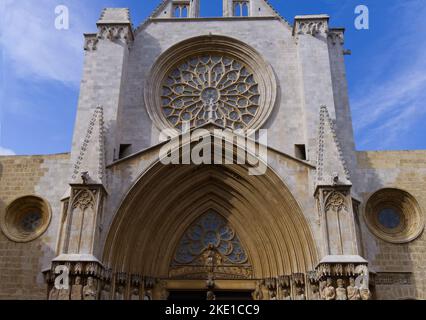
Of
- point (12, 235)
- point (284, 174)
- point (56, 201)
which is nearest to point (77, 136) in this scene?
point (56, 201)

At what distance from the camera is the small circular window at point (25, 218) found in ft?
43.0

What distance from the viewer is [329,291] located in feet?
34.4

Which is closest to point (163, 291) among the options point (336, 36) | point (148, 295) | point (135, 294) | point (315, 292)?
point (148, 295)

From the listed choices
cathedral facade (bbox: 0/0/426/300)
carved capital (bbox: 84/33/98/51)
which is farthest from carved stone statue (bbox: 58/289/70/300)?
carved capital (bbox: 84/33/98/51)

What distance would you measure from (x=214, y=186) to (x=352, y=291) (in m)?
4.64

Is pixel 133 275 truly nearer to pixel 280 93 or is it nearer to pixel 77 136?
pixel 77 136

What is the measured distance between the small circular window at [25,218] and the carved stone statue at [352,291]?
25.8 ft

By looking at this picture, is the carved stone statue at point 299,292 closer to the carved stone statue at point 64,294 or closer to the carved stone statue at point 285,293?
the carved stone statue at point 285,293

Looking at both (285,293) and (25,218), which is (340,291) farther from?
(25,218)

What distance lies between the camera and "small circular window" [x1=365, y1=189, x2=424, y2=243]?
1285 cm

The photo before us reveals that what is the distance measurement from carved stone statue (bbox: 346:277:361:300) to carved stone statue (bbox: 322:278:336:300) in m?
0.31

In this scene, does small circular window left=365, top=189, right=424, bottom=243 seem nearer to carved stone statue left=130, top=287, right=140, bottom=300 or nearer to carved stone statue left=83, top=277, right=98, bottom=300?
carved stone statue left=130, top=287, right=140, bottom=300

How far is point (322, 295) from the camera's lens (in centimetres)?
1069
